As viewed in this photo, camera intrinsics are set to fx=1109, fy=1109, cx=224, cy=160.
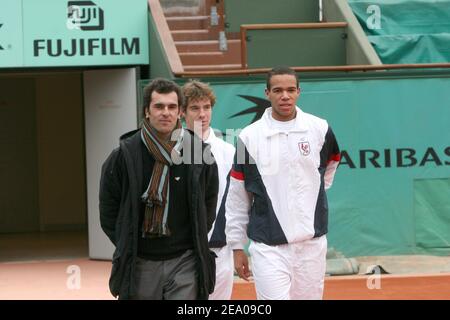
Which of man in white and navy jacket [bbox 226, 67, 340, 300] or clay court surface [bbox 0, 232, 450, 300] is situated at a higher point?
man in white and navy jacket [bbox 226, 67, 340, 300]

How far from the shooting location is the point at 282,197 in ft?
24.6

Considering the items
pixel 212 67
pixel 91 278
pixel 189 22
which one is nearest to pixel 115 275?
pixel 91 278

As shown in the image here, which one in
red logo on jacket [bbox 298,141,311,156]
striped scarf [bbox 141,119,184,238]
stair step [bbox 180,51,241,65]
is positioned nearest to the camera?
striped scarf [bbox 141,119,184,238]

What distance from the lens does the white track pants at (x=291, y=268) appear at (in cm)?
743

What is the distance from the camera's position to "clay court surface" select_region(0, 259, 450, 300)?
36.2ft

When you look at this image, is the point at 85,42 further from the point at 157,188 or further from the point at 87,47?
the point at 157,188

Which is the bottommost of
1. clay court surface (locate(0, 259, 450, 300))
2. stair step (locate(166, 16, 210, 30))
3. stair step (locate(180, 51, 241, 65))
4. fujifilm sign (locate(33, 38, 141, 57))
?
clay court surface (locate(0, 259, 450, 300))

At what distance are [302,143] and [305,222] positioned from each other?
0.54m

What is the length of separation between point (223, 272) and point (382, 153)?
5.53 metres

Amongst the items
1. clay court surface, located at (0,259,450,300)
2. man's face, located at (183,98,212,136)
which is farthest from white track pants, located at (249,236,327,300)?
clay court surface, located at (0,259,450,300)

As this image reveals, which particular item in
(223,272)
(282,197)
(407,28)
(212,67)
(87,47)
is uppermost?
(407,28)

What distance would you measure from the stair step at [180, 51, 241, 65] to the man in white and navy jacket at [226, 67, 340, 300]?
320 inches

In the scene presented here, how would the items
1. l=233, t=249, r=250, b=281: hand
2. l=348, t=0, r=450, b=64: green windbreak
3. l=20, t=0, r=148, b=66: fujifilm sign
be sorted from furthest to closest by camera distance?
1. l=348, t=0, r=450, b=64: green windbreak
2. l=20, t=0, r=148, b=66: fujifilm sign
3. l=233, t=249, r=250, b=281: hand

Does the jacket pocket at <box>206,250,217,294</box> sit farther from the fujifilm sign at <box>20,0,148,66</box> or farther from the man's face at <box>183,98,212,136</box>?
the fujifilm sign at <box>20,0,148,66</box>
